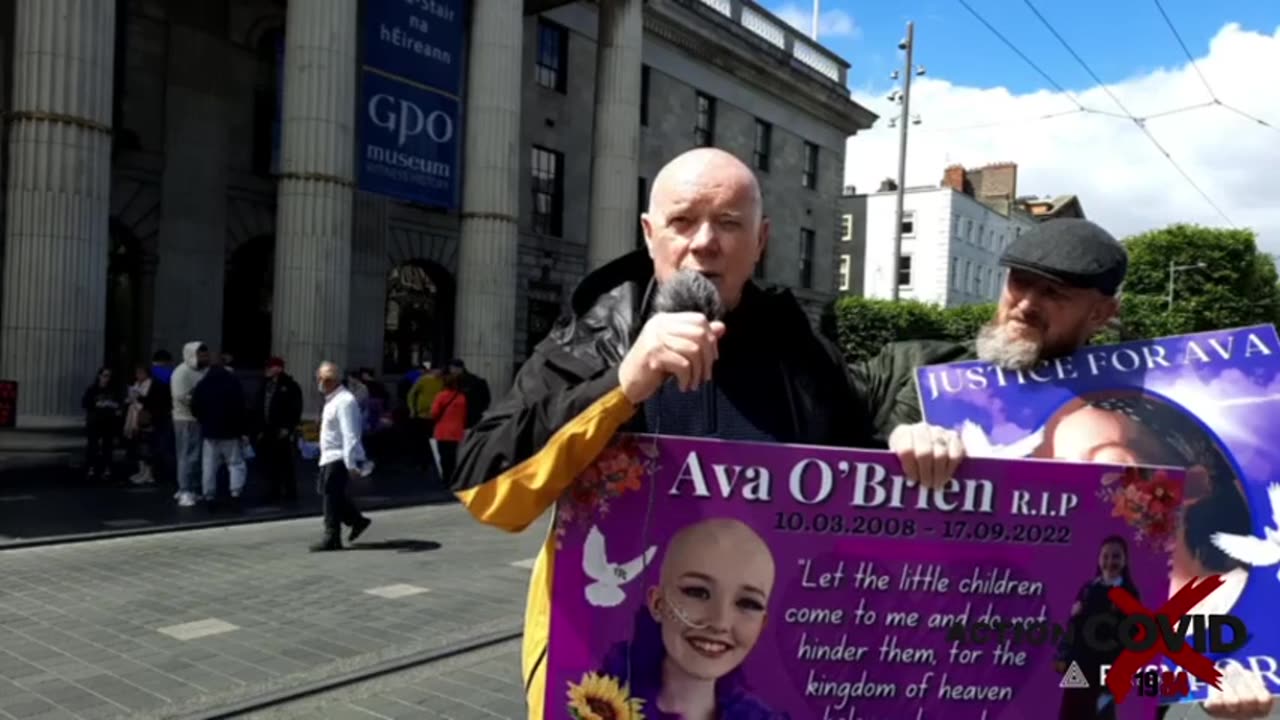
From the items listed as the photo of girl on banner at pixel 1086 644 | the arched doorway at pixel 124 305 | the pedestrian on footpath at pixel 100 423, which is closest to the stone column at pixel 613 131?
the arched doorway at pixel 124 305

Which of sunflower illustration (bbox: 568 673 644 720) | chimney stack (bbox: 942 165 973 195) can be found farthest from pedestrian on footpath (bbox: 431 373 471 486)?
chimney stack (bbox: 942 165 973 195)

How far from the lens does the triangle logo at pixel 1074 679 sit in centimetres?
188

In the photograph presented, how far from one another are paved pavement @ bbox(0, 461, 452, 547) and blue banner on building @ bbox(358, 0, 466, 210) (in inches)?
221

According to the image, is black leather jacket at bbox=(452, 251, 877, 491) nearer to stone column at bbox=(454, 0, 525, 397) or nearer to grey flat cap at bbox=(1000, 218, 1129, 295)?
grey flat cap at bbox=(1000, 218, 1129, 295)

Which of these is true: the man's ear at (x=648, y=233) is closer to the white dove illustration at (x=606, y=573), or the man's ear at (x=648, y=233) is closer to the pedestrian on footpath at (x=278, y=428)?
the white dove illustration at (x=606, y=573)

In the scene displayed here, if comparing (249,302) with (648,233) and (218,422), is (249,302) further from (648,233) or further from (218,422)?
(648,233)

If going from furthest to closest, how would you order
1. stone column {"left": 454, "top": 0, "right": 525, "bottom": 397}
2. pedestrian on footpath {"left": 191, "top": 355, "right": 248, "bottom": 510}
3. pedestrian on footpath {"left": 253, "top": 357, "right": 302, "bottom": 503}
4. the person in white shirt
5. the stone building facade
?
stone column {"left": 454, "top": 0, "right": 525, "bottom": 397} < pedestrian on footpath {"left": 253, "top": 357, "right": 302, "bottom": 503} < the stone building facade < pedestrian on footpath {"left": 191, "top": 355, "right": 248, "bottom": 510} < the person in white shirt

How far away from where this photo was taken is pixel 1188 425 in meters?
2.07

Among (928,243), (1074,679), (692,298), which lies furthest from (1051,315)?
(928,243)

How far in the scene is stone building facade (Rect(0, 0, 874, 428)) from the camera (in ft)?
40.0

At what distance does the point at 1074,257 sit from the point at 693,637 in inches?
47.0

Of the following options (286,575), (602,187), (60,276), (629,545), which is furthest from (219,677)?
(602,187)

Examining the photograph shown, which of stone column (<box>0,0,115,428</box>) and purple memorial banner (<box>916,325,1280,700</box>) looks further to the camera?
stone column (<box>0,0,115,428</box>)

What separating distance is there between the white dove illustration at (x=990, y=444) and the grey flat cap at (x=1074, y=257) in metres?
0.36
